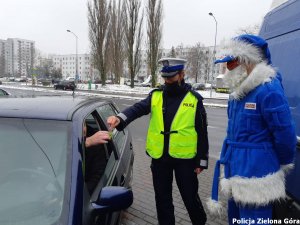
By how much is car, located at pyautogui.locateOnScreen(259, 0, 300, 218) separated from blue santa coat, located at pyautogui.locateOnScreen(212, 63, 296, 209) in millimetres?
231

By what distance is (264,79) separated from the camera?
2162 millimetres

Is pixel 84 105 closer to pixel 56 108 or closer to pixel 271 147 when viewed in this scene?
pixel 56 108

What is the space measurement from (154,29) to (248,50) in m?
33.0

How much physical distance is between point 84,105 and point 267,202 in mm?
1705

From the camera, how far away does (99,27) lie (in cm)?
3512

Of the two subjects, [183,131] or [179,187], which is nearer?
[183,131]

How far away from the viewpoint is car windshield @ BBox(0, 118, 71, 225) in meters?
1.71

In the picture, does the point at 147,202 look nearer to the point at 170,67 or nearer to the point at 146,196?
the point at 146,196

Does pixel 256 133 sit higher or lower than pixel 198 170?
higher

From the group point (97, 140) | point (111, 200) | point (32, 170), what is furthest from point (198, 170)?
point (32, 170)

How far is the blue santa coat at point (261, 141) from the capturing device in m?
2.08

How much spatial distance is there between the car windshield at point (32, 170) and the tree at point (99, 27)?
114 feet

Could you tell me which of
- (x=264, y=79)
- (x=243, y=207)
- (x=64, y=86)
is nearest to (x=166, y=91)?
(x=264, y=79)

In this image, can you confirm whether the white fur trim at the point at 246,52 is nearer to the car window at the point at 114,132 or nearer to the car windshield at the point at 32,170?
the car windshield at the point at 32,170
